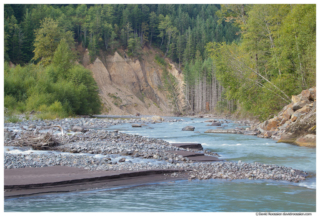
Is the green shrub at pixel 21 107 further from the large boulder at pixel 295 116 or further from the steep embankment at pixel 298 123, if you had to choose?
the large boulder at pixel 295 116

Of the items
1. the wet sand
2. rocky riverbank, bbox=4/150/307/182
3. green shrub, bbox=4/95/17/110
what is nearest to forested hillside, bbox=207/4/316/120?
rocky riverbank, bbox=4/150/307/182

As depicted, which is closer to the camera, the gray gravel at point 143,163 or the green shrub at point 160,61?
the gray gravel at point 143,163

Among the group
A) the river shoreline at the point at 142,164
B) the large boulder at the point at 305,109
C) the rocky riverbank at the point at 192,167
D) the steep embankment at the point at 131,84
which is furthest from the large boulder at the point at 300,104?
the steep embankment at the point at 131,84

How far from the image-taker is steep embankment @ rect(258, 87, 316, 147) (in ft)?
51.0

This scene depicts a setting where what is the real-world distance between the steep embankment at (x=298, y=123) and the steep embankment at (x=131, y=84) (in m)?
48.7

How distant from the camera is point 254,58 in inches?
1025

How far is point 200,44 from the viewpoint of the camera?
86812mm

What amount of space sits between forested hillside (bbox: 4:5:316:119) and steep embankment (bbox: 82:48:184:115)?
2.65 m

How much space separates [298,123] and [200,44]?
73.7 meters

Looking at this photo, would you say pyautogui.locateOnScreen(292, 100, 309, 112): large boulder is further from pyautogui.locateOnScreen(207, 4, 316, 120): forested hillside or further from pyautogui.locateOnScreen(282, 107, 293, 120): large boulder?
pyautogui.locateOnScreen(207, 4, 316, 120): forested hillside

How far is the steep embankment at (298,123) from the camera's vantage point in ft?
51.0

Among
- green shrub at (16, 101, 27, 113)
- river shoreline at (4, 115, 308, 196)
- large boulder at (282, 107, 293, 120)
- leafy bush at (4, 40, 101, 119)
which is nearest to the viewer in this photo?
river shoreline at (4, 115, 308, 196)

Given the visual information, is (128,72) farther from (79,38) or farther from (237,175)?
(237,175)

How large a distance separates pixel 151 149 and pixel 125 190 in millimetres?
5349
